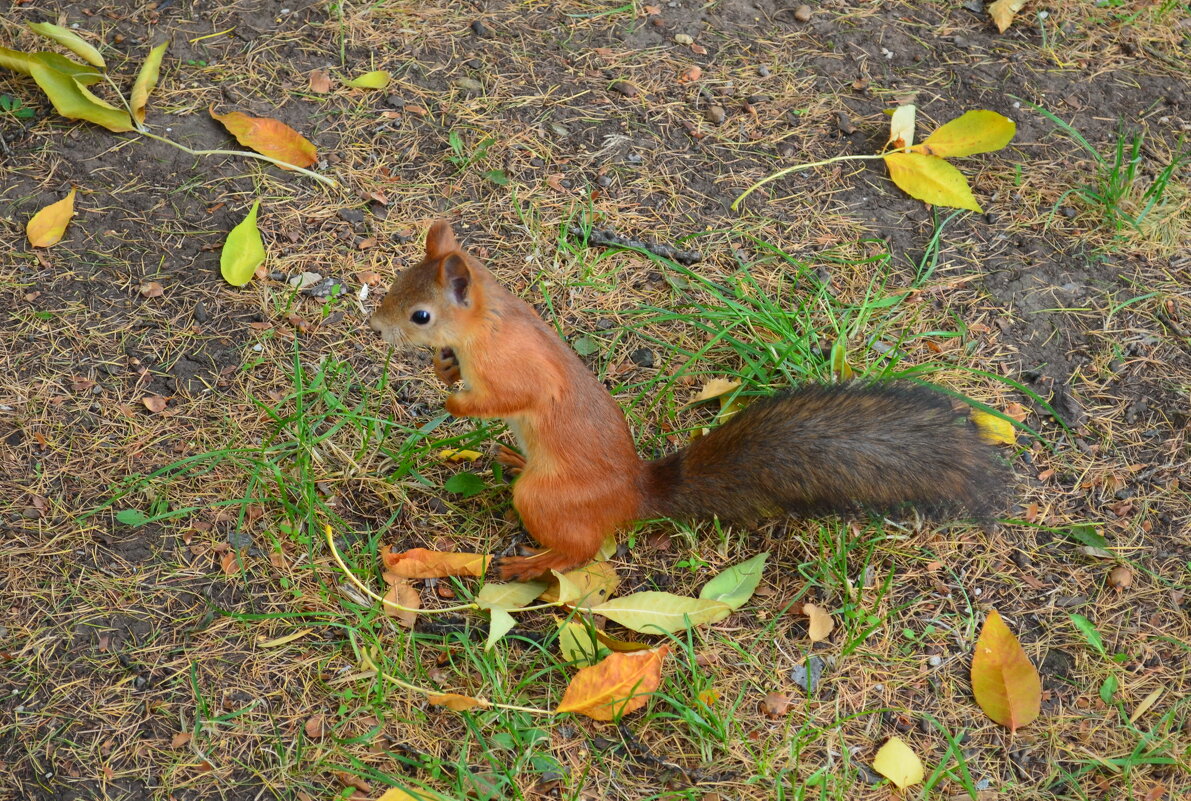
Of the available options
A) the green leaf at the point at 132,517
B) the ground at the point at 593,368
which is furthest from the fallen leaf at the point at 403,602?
the green leaf at the point at 132,517

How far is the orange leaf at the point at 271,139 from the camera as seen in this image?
9.48 ft

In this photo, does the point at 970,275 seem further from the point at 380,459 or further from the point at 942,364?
the point at 380,459

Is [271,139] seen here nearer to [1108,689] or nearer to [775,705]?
[775,705]

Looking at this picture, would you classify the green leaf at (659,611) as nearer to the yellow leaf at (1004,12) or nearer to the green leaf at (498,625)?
the green leaf at (498,625)

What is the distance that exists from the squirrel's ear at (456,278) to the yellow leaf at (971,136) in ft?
5.55

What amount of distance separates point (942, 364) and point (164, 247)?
216 centimetres

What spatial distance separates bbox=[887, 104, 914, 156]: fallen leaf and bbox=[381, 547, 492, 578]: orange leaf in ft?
6.10

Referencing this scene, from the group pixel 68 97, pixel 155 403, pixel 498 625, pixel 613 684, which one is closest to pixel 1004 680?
pixel 613 684

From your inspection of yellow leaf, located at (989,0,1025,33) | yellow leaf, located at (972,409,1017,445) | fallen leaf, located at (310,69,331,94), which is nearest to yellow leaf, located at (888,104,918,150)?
yellow leaf, located at (989,0,1025,33)

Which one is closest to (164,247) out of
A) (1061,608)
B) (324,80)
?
(324,80)

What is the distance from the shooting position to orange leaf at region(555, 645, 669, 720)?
1.96 meters

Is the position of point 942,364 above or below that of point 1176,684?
above

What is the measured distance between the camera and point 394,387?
2.58 meters

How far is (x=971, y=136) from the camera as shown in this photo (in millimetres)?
2965
